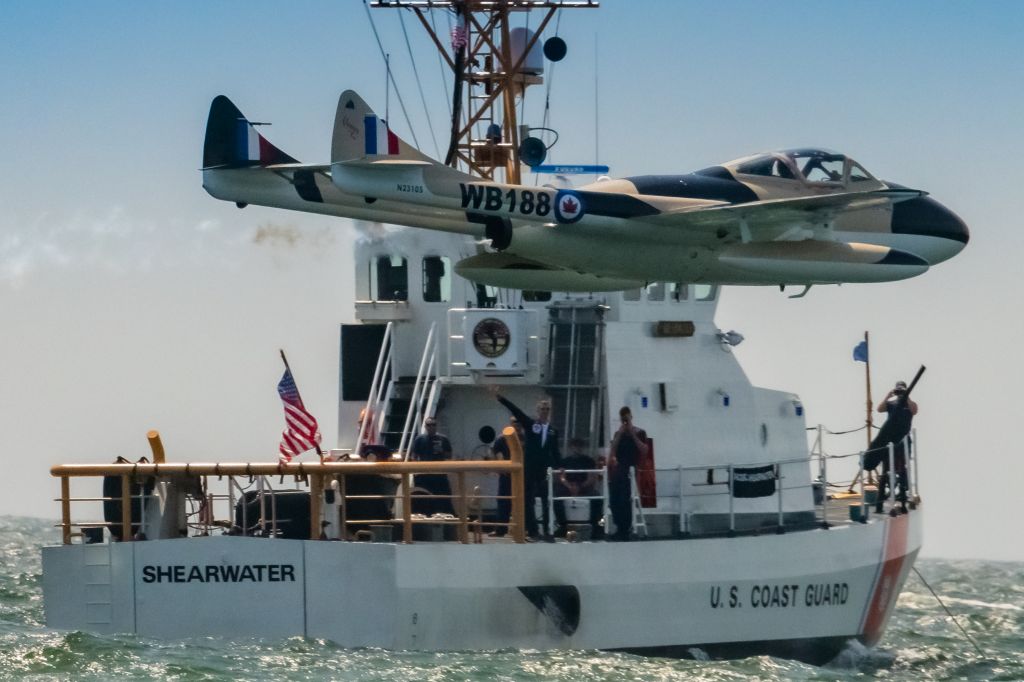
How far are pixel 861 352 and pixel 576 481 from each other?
20.3 ft

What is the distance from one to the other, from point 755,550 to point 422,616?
3863mm

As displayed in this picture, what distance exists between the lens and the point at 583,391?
71.6 feet

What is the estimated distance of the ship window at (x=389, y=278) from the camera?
2311 centimetres

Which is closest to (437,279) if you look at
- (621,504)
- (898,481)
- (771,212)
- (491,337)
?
(491,337)

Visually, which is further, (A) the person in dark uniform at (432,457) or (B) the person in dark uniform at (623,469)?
(A) the person in dark uniform at (432,457)

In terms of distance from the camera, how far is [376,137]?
19125 millimetres

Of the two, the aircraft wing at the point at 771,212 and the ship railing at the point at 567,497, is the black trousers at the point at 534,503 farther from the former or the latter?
the aircraft wing at the point at 771,212

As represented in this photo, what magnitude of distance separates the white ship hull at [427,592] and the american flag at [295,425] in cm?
251

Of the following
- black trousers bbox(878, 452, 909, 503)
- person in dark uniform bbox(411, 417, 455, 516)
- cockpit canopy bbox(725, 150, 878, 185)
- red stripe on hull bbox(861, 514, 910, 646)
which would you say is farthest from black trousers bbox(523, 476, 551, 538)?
black trousers bbox(878, 452, 909, 503)

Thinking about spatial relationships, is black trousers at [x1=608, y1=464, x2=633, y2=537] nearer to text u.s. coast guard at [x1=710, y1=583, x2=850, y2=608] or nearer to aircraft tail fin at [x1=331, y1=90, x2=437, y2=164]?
text u.s. coast guard at [x1=710, y1=583, x2=850, y2=608]

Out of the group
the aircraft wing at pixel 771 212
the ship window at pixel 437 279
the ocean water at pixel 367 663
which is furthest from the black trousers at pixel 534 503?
the ship window at pixel 437 279

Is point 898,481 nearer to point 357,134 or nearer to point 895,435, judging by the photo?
point 895,435

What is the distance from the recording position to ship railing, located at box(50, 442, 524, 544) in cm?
1833

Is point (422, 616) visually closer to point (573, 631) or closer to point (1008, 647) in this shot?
point (573, 631)
